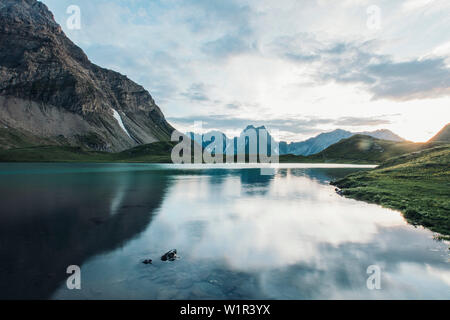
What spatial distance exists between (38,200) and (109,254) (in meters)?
34.2

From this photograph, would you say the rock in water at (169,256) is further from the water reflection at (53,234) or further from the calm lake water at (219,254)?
the water reflection at (53,234)

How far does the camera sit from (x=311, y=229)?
29.3 meters

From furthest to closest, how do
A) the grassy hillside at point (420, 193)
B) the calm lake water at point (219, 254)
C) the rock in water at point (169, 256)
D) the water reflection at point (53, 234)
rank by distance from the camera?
1. the grassy hillside at point (420, 193)
2. the rock in water at point (169, 256)
3. the water reflection at point (53, 234)
4. the calm lake water at point (219, 254)

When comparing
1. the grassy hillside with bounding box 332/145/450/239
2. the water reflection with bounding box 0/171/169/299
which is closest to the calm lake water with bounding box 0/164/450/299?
the water reflection with bounding box 0/171/169/299

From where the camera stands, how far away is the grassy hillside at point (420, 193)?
30.0 meters

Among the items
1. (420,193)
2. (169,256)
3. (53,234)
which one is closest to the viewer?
(169,256)

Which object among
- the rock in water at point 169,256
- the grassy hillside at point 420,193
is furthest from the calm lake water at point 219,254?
the grassy hillside at point 420,193

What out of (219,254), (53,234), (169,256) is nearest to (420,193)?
(219,254)

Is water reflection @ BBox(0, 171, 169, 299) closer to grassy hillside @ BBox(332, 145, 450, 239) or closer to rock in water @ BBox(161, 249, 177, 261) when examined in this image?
rock in water @ BBox(161, 249, 177, 261)

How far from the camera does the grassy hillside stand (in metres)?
30.0

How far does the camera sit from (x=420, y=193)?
4122 cm

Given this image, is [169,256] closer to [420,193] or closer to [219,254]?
[219,254]
